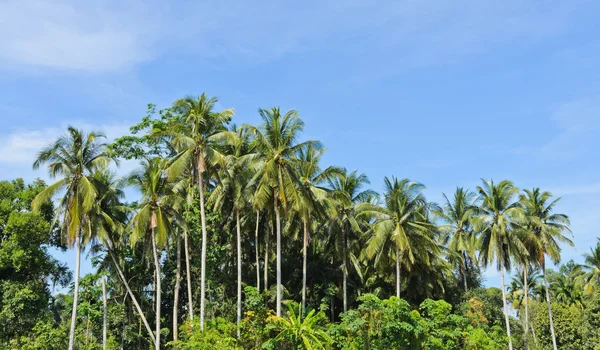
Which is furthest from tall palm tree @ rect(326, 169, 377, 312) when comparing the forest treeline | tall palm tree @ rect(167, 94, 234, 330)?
tall palm tree @ rect(167, 94, 234, 330)

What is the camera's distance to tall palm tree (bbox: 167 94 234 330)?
26.5m

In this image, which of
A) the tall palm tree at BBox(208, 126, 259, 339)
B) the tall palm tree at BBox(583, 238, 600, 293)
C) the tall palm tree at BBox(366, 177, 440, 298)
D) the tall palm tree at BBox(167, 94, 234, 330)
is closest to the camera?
the tall palm tree at BBox(167, 94, 234, 330)

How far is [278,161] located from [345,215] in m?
8.79

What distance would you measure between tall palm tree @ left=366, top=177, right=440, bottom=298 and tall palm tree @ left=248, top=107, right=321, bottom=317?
7554mm

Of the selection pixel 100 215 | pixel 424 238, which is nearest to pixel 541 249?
pixel 424 238

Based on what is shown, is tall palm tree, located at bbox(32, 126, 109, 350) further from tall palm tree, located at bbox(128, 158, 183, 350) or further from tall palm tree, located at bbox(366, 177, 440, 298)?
tall palm tree, located at bbox(366, 177, 440, 298)

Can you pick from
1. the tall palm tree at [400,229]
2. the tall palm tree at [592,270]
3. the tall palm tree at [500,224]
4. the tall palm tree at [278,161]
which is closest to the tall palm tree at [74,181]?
the tall palm tree at [278,161]

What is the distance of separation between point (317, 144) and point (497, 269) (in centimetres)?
1743

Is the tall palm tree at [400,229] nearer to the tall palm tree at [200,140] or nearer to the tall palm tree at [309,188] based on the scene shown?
the tall palm tree at [309,188]

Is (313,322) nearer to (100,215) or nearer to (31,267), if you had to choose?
(100,215)

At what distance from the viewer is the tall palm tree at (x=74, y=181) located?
27.4m

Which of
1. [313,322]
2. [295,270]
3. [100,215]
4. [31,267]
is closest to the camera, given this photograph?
[313,322]

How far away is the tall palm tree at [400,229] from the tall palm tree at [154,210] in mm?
11734

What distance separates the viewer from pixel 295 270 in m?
36.2
